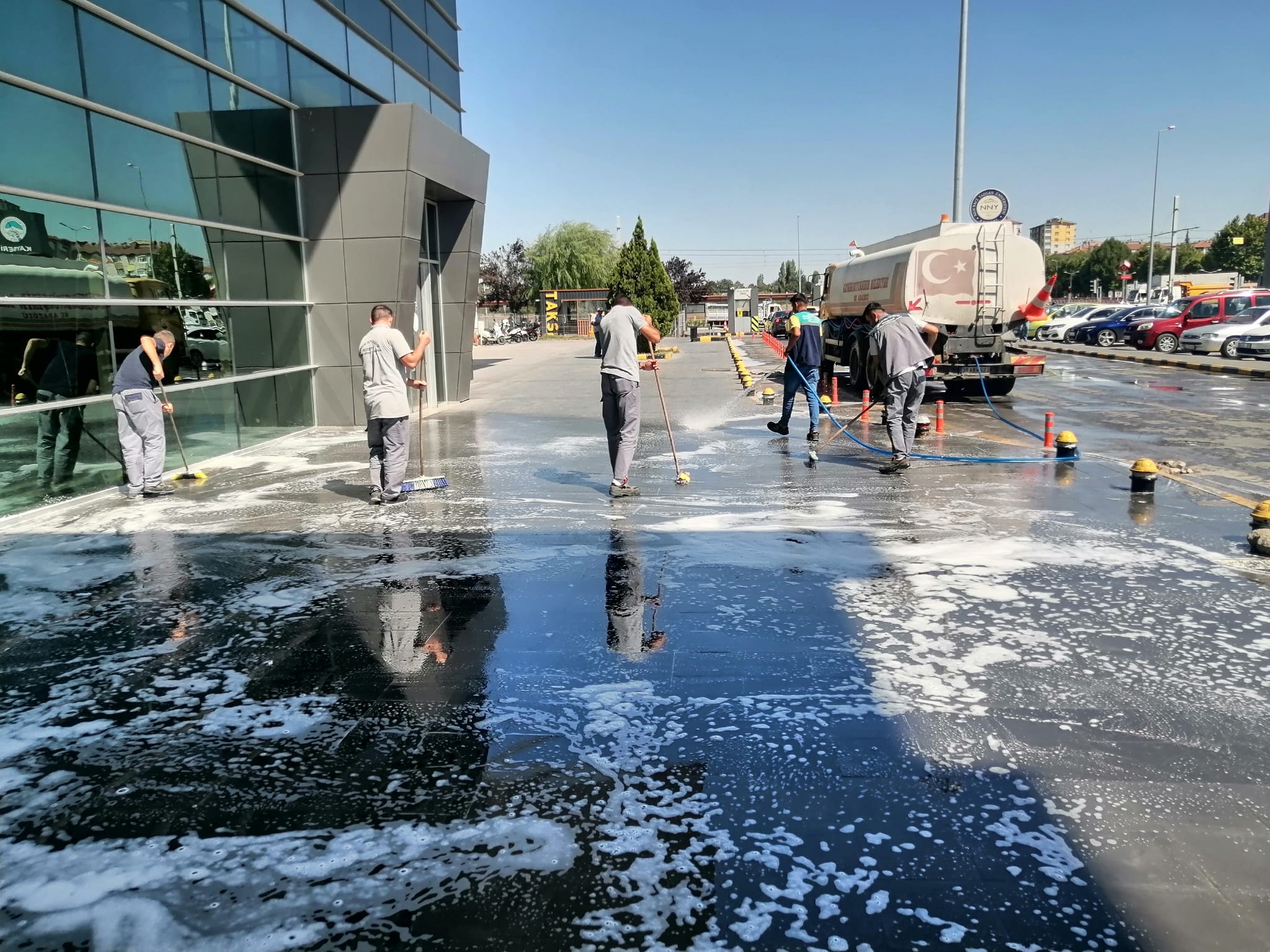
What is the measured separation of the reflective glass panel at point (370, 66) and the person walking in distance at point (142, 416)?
7295 mm

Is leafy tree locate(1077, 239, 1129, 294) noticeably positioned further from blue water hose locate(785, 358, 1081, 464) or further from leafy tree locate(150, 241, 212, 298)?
leafy tree locate(150, 241, 212, 298)

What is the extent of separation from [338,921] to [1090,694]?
331cm

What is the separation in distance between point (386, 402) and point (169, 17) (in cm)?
580

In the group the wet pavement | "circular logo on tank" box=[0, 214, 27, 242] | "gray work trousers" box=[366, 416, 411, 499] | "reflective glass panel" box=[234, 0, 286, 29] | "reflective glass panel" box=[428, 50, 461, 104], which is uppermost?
"reflective glass panel" box=[428, 50, 461, 104]

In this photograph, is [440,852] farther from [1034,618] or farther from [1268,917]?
[1034,618]

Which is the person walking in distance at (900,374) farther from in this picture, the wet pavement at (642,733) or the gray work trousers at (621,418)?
the gray work trousers at (621,418)

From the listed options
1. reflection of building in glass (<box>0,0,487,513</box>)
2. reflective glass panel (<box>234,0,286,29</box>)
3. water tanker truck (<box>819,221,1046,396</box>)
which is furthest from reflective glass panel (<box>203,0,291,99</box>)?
water tanker truck (<box>819,221,1046,396</box>)

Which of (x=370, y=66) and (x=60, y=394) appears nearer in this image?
(x=60, y=394)

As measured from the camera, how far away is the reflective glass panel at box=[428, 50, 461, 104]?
1784cm

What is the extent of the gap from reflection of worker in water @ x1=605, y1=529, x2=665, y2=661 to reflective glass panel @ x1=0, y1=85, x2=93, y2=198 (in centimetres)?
633

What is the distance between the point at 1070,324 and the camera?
41.2 m

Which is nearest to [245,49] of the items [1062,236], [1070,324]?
[1070,324]

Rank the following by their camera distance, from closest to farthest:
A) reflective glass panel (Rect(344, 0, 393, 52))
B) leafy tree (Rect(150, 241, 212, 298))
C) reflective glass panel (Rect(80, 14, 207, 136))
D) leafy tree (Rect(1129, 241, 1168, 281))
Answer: reflective glass panel (Rect(80, 14, 207, 136)) < leafy tree (Rect(150, 241, 212, 298)) < reflective glass panel (Rect(344, 0, 393, 52)) < leafy tree (Rect(1129, 241, 1168, 281))

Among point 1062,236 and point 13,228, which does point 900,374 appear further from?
point 1062,236
